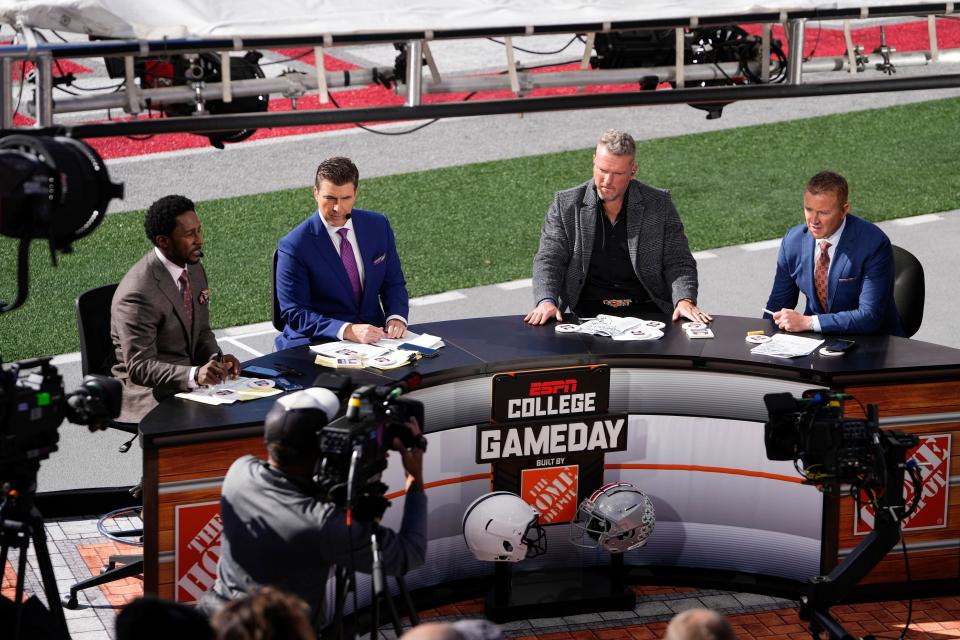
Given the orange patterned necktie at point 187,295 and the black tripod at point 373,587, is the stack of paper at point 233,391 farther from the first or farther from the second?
the black tripod at point 373,587

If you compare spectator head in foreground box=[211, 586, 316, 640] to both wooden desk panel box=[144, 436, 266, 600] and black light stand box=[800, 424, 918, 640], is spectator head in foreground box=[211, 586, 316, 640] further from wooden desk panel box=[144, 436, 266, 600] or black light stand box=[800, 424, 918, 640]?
black light stand box=[800, 424, 918, 640]

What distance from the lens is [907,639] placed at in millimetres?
6484

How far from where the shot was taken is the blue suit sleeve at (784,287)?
7547 millimetres

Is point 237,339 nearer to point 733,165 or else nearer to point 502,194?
point 502,194

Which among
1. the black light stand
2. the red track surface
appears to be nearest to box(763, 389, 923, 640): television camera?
the black light stand

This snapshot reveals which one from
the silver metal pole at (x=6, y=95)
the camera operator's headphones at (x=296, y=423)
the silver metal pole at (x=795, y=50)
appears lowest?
the camera operator's headphones at (x=296, y=423)

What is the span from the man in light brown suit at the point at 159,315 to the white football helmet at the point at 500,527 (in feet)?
4.37

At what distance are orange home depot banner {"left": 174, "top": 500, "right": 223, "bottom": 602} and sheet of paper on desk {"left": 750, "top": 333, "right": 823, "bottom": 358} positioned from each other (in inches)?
110

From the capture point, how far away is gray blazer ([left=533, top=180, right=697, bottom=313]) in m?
7.54

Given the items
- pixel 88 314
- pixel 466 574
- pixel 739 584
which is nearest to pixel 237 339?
pixel 88 314

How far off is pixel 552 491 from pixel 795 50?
2.93 m

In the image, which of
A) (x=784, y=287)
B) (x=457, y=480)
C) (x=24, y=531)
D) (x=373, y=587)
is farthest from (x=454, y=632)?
(x=784, y=287)

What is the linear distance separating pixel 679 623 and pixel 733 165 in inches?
475

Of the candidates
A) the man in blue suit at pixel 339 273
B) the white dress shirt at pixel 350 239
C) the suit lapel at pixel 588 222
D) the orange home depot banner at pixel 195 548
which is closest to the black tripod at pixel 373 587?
the orange home depot banner at pixel 195 548
